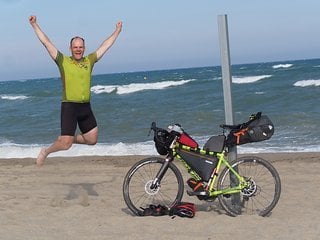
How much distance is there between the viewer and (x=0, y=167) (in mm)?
11344

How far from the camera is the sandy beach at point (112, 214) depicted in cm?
534

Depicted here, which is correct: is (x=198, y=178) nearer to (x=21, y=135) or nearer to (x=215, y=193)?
(x=215, y=193)

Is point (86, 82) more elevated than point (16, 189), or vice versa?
point (86, 82)

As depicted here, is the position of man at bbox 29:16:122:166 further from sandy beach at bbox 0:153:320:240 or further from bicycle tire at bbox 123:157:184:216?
bicycle tire at bbox 123:157:184:216

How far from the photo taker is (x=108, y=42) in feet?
21.9

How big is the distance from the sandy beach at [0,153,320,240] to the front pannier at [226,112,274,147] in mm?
806

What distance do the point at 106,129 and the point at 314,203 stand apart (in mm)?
12857

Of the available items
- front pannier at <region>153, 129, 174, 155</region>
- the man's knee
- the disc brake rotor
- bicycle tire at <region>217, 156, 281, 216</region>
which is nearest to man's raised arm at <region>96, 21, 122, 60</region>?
the man's knee

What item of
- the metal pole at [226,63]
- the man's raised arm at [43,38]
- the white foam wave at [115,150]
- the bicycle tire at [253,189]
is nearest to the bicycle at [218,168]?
the bicycle tire at [253,189]

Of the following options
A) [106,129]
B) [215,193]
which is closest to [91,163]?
[215,193]

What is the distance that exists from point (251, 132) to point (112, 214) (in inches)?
71.8

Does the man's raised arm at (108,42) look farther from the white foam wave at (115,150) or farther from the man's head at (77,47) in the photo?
→ the white foam wave at (115,150)

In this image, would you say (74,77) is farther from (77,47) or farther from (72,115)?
(72,115)

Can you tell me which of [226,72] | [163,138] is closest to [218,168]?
[163,138]
